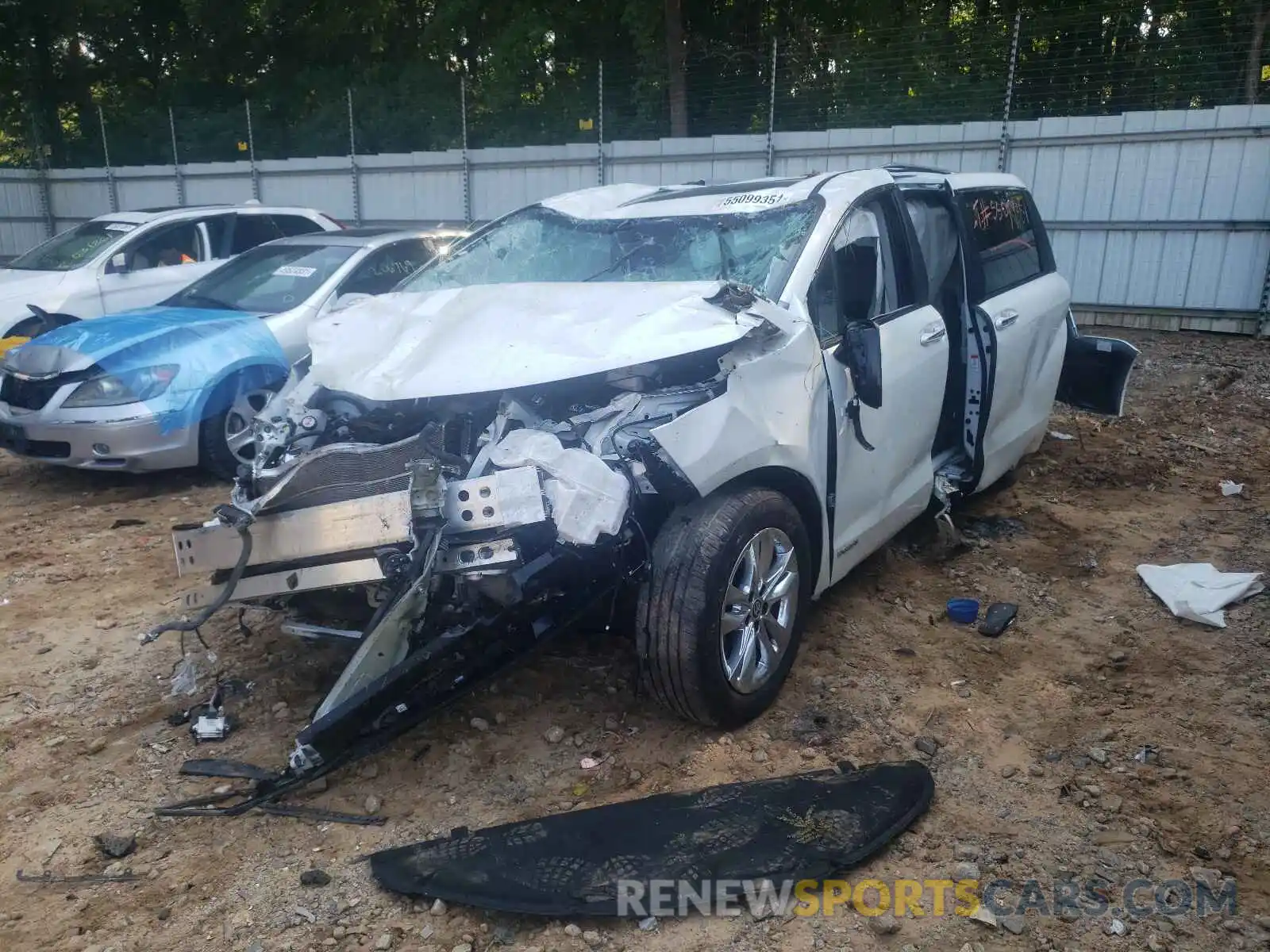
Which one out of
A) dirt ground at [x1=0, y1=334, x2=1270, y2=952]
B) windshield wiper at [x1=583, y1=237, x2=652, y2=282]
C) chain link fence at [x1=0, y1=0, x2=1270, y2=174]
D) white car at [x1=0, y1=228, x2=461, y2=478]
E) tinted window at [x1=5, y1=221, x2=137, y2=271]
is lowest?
dirt ground at [x1=0, y1=334, x2=1270, y2=952]

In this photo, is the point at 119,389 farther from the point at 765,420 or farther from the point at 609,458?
the point at 765,420

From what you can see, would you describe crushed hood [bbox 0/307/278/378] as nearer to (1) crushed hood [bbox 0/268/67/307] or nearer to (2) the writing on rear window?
(1) crushed hood [bbox 0/268/67/307]

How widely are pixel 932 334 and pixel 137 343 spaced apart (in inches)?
175

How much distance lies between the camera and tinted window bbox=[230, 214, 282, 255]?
8797 millimetres

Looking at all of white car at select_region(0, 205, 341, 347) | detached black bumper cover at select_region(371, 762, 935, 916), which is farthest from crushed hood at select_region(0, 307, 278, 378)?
detached black bumper cover at select_region(371, 762, 935, 916)

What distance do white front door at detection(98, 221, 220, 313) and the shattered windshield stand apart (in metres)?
5.00

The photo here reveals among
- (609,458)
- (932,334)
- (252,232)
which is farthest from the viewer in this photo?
(252,232)

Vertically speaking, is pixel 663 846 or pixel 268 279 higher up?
pixel 268 279

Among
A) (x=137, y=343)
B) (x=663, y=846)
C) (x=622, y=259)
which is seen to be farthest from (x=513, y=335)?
(x=137, y=343)

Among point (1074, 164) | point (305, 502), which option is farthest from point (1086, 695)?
point (1074, 164)

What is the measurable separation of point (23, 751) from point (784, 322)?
115 inches

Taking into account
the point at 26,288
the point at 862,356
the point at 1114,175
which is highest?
the point at 1114,175

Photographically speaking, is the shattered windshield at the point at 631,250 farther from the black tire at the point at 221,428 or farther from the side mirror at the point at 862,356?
the black tire at the point at 221,428

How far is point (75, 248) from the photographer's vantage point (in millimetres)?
8828
